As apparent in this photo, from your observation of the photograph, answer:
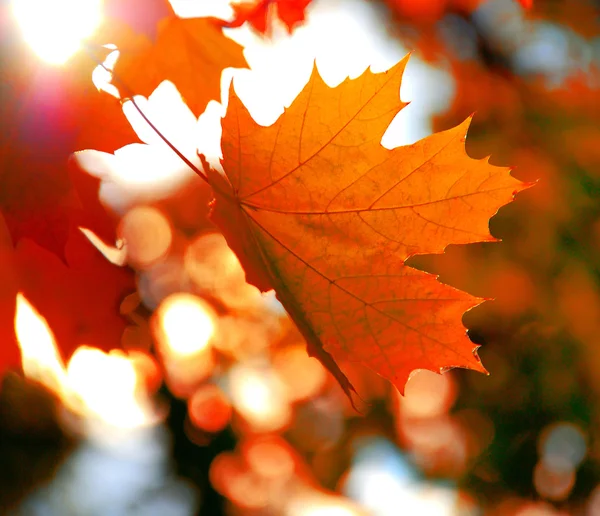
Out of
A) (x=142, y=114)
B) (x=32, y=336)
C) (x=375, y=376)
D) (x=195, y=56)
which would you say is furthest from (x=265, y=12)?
(x=375, y=376)

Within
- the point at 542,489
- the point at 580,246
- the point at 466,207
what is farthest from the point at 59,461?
the point at 466,207

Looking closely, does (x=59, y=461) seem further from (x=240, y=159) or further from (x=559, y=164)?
(x=240, y=159)

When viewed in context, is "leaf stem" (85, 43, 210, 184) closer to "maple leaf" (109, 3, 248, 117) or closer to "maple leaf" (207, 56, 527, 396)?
"maple leaf" (207, 56, 527, 396)

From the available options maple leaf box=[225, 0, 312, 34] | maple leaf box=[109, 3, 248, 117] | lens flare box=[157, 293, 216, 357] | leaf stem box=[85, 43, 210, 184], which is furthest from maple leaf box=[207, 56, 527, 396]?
lens flare box=[157, 293, 216, 357]

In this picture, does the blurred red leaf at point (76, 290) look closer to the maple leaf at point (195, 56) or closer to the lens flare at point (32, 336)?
the lens flare at point (32, 336)

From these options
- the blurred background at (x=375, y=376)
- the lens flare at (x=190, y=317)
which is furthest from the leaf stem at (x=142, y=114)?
the lens flare at (x=190, y=317)

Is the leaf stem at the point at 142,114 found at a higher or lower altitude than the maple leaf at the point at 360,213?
higher

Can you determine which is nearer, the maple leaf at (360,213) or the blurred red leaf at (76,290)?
the maple leaf at (360,213)
